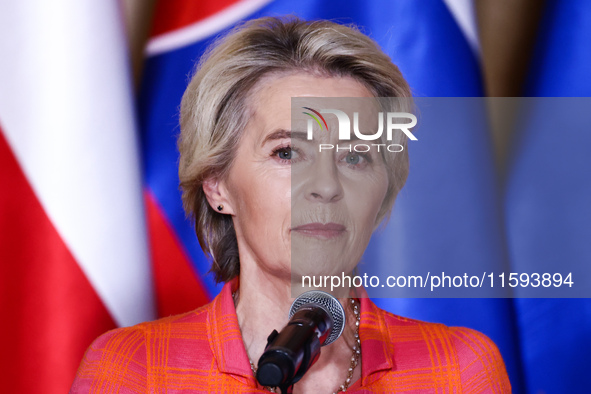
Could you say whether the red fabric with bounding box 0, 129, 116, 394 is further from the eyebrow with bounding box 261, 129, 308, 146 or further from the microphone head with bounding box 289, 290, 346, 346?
the microphone head with bounding box 289, 290, 346, 346

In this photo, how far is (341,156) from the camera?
132 centimetres

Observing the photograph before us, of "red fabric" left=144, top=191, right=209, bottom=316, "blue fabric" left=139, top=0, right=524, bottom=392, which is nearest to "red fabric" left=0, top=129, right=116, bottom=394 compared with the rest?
"red fabric" left=144, top=191, right=209, bottom=316

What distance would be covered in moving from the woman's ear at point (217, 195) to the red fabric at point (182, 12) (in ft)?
2.34

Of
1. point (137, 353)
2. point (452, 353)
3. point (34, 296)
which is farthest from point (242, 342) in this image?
point (34, 296)

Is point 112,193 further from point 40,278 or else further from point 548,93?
point 548,93

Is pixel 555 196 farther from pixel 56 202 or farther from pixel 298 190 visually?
pixel 56 202

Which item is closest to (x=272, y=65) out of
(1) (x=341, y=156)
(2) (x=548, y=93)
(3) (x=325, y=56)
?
(3) (x=325, y=56)

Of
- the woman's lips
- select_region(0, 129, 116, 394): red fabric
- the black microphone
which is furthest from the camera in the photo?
select_region(0, 129, 116, 394): red fabric

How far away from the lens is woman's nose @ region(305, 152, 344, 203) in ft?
4.18

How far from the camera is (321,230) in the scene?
1.27m

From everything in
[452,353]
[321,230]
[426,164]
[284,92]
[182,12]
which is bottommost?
[452,353]

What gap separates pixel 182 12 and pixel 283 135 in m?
0.83

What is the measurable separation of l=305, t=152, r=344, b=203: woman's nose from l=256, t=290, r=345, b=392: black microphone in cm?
41

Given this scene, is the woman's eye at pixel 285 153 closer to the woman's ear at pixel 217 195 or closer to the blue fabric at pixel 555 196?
the woman's ear at pixel 217 195
